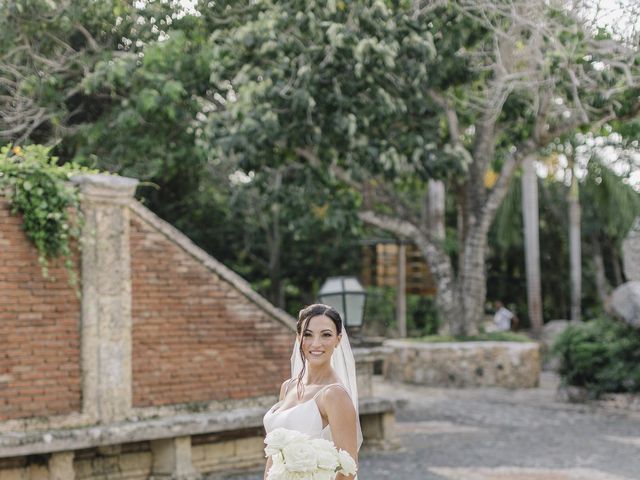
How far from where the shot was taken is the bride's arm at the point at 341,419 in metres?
4.36

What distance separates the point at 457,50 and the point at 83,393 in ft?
26.7

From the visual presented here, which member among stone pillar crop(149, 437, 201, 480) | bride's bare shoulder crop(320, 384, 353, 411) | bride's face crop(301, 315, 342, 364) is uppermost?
bride's face crop(301, 315, 342, 364)

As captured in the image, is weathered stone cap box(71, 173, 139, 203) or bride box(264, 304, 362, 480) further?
weathered stone cap box(71, 173, 139, 203)

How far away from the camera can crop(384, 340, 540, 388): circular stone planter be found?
19.3 meters

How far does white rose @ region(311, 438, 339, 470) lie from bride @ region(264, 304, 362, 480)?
0.10m

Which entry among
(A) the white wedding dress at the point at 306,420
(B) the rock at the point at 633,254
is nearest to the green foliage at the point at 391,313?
(B) the rock at the point at 633,254

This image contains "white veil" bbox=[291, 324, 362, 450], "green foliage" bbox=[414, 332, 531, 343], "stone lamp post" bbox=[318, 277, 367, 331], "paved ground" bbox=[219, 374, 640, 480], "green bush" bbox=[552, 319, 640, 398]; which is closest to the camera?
"white veil" bbox=[291, 324, 362, 450]

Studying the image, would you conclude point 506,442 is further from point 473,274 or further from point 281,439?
point 281,439

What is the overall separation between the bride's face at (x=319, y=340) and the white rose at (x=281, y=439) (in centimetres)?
43

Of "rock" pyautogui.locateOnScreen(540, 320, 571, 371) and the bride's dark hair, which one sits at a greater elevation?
the bride's dark hair

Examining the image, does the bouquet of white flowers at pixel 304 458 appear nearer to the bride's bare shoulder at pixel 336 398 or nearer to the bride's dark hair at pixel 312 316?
the bride's bare shoulder at pixel 336 398

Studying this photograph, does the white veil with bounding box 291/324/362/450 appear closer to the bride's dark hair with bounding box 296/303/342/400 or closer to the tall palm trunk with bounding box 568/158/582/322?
the bride's dark hair with bounding box 296/303/342/400

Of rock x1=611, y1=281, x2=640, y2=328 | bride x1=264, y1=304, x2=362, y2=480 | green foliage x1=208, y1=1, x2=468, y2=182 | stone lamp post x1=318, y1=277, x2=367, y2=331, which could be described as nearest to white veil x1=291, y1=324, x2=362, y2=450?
bride x1=264, y1=304, x2=362, y2=480

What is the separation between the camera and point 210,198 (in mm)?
22953
